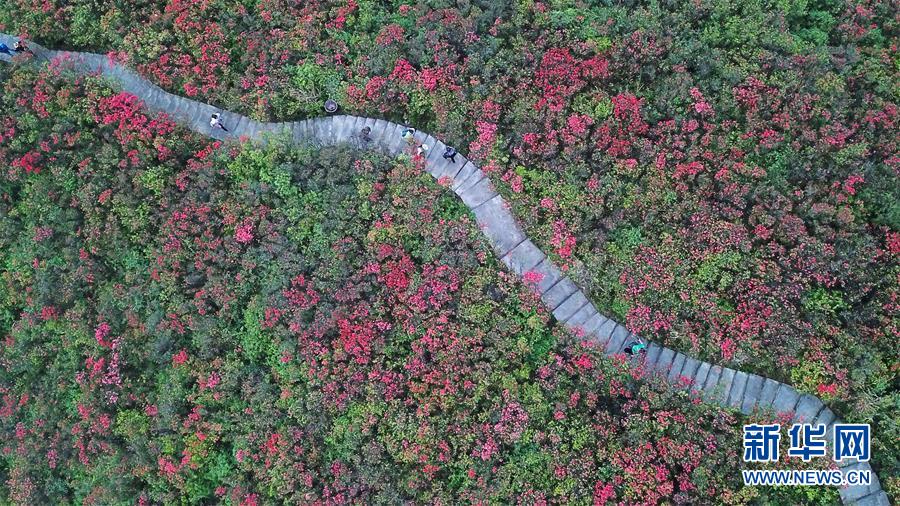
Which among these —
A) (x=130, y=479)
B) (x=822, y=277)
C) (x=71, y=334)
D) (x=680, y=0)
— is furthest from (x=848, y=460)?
(x=71, y=334)

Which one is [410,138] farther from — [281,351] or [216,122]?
[281,351]

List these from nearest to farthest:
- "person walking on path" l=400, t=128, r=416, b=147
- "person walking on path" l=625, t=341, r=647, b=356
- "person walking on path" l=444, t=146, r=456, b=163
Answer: "person walking on path" l=625, t=341, r=647, b=356 < "person walking on path" l=444, t=146, r=456, b=163 < "person walking on path" l=400, t=128, r=416, b=147

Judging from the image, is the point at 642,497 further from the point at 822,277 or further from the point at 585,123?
the point at 585,123

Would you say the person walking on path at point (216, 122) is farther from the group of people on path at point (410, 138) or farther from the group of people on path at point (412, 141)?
the group of people on path at point (412, 141)

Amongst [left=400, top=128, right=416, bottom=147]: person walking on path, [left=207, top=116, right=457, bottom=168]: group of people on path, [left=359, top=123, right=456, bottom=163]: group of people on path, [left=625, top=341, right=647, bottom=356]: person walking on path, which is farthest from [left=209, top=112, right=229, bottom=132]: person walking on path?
[left=625, top=341, right=647, bottom=356]: person walking on path

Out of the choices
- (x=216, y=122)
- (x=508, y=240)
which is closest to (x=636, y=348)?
(x=508, y=240)

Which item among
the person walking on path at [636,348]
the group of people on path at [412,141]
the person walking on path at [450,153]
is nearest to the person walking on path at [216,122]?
the group of people on path at [412,141]

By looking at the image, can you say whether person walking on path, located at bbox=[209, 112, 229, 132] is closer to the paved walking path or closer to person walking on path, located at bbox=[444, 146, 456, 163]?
the paved walking path
